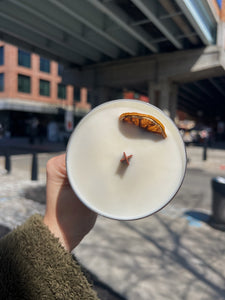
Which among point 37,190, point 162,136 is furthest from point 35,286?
point 37,190

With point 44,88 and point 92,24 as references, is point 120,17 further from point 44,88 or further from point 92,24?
point 44,88

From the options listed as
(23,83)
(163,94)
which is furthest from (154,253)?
(23,83)

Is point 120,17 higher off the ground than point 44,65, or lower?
lower

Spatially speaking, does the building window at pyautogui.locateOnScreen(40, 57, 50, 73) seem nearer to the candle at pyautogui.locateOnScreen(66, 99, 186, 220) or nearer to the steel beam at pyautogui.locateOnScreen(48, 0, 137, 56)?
the steel beam at pyautogui.locateOnScreen(48, 0, 137, 56)

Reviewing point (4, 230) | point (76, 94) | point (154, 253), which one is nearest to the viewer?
point (154, 253)

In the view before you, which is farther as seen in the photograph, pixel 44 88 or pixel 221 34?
pixel 44 88

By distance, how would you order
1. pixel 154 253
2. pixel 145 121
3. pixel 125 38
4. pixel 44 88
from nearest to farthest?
pixel 145 121
pixel 154 253
pixel 125 38
pixel 44 88

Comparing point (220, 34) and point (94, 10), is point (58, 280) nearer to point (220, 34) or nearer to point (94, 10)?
point (94, 10)
